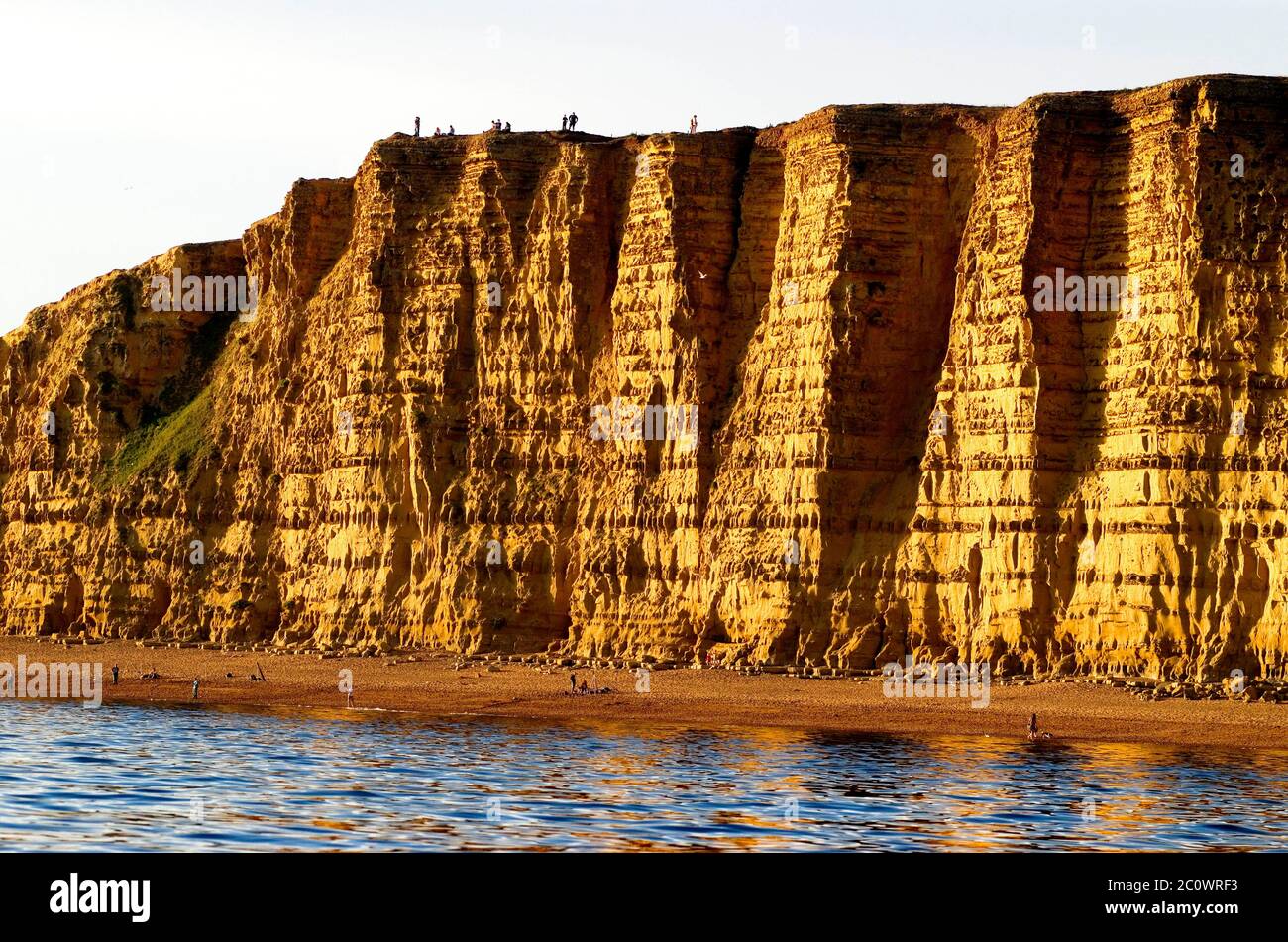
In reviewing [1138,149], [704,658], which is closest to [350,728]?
[704,658]

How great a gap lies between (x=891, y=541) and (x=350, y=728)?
693 inches

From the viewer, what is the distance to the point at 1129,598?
55938 mm

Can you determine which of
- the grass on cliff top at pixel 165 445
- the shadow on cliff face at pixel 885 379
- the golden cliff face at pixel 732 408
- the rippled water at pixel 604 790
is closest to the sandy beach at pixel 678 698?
the rippled water at pixel 604 790

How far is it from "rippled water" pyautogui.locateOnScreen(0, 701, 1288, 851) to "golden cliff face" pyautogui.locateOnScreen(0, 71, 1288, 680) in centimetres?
944

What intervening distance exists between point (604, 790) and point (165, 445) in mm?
47532

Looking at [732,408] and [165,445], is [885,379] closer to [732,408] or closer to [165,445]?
[732,408]

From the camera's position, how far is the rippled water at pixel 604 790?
3622 cm

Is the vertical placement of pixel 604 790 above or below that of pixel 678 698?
below

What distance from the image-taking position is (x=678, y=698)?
59156mm

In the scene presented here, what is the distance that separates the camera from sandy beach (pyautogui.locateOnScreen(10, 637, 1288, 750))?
5150cm

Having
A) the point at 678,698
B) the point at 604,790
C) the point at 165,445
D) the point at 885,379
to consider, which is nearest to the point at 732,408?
the point at 885,379

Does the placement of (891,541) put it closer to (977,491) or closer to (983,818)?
(977,491)

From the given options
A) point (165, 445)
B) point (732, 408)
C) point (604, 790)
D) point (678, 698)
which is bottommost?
point (604, 790)
